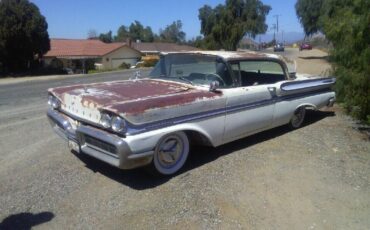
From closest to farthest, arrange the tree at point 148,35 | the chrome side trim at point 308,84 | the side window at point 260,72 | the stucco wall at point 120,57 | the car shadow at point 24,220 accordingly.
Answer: the car shadow at point 24,220 < the side window at point 260,72 < the chrome side trim at point 308,84 < the stucco wall at point 120,57 < the tree at point 148,35

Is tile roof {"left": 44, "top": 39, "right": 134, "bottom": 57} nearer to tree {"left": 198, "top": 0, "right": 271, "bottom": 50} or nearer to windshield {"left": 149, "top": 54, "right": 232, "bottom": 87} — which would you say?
tree {"left": 198, "top": 0, "right": 271, "bottom": 50}

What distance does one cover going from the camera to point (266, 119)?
5859mm

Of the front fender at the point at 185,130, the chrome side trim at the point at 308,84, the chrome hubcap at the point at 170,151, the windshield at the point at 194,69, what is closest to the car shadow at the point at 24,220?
the front fender at the point at 185,130

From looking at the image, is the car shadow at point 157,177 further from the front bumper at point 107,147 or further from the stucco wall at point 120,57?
the stucco wall at point 120,57

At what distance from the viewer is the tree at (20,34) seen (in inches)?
1286

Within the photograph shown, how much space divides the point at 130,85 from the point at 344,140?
11.7ft

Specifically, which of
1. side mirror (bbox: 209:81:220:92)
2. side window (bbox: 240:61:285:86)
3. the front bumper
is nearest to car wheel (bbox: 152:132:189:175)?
the front bumper

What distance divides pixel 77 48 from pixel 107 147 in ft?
170

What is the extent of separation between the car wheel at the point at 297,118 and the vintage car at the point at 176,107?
5.0 inches

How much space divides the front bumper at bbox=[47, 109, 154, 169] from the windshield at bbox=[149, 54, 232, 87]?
1566 millimetres

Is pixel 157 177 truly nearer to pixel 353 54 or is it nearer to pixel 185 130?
pixel 185 130

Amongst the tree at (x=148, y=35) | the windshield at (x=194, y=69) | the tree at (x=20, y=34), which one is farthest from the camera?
the tree at (x=148, y=35)

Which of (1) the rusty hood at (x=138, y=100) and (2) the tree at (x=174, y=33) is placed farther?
(2) the tree at (x=174, y=33)

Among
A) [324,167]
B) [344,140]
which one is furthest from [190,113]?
[344,140]
